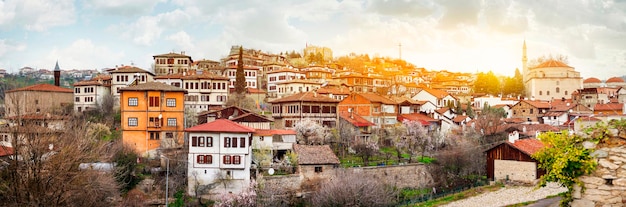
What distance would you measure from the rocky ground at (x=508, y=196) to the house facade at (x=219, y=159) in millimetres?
12317

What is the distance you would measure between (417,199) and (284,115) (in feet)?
59.3

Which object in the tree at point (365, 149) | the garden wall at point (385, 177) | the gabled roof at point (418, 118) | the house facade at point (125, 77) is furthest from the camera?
the house facade at point (125, 77)

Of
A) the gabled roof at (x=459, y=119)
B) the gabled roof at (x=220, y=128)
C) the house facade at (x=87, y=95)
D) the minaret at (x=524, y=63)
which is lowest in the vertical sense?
the gabled roof at (x=459, y=119)

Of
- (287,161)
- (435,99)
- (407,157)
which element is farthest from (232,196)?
(435,99)

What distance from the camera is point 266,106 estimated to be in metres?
62.0

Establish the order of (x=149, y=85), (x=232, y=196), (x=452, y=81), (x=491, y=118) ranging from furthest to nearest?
(x=452, y=81), (x=491, y=118), (x=149, y=85), (x=232, y=196)

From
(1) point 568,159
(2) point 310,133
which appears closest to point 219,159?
(2) point 310,133

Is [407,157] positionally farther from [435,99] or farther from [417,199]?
[435,99]

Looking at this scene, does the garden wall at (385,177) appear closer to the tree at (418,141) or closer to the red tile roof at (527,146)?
the tree at (418,141)

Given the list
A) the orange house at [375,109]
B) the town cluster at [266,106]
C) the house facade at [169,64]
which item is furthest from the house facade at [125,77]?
the orange house at [375,109]

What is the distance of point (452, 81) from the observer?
96.2 metres

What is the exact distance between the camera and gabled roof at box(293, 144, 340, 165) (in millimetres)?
32688

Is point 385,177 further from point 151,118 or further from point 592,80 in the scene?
point 592,80

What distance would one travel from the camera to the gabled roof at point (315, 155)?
107 feet
